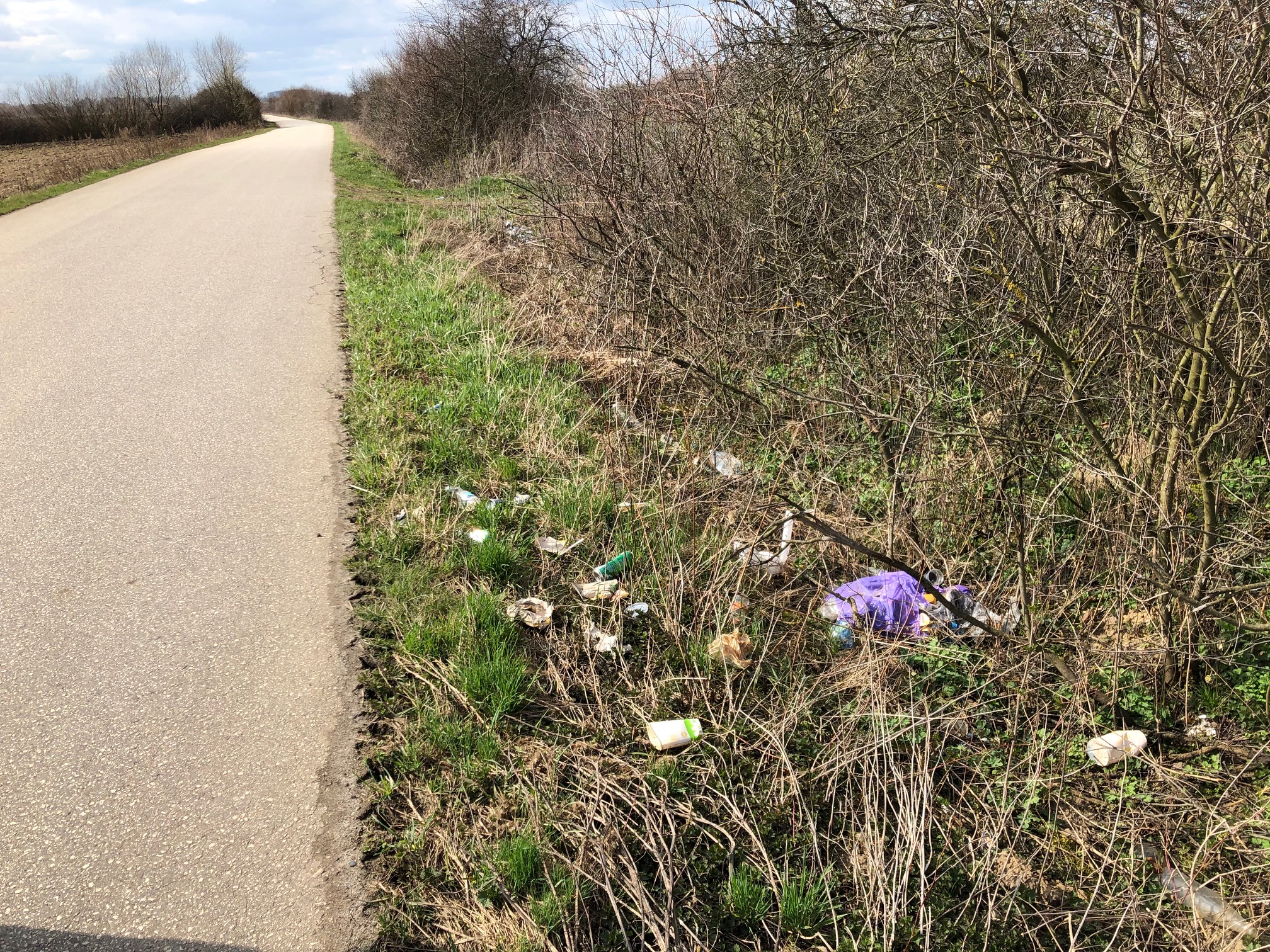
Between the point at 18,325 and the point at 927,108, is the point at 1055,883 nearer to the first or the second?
the point at 927,108

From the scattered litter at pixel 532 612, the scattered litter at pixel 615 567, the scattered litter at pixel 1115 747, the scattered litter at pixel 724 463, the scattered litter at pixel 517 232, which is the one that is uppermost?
the scattered litter at pixel 517 232

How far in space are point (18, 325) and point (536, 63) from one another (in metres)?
16.3

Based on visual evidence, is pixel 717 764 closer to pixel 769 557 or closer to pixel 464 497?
pixel 769 557

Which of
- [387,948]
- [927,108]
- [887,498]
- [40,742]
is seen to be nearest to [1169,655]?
[887,498]

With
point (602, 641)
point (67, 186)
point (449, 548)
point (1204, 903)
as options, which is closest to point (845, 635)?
point (602, 641)

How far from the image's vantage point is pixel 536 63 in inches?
790

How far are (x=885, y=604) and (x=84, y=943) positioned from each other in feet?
9.14

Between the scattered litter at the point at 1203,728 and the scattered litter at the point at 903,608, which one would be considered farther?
the scattered litter at the point at 903,608

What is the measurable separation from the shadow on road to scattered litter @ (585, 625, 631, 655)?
1494mm

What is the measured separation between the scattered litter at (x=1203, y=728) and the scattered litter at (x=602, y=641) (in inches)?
79.0

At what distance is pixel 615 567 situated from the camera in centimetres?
363

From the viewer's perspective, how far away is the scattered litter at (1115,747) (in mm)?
2775

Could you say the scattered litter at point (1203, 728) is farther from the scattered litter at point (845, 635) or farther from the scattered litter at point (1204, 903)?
the scattered litter at point (845, 635)

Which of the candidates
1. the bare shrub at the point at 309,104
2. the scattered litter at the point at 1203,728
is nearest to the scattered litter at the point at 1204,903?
the scattered litter at the point at 1203,728
